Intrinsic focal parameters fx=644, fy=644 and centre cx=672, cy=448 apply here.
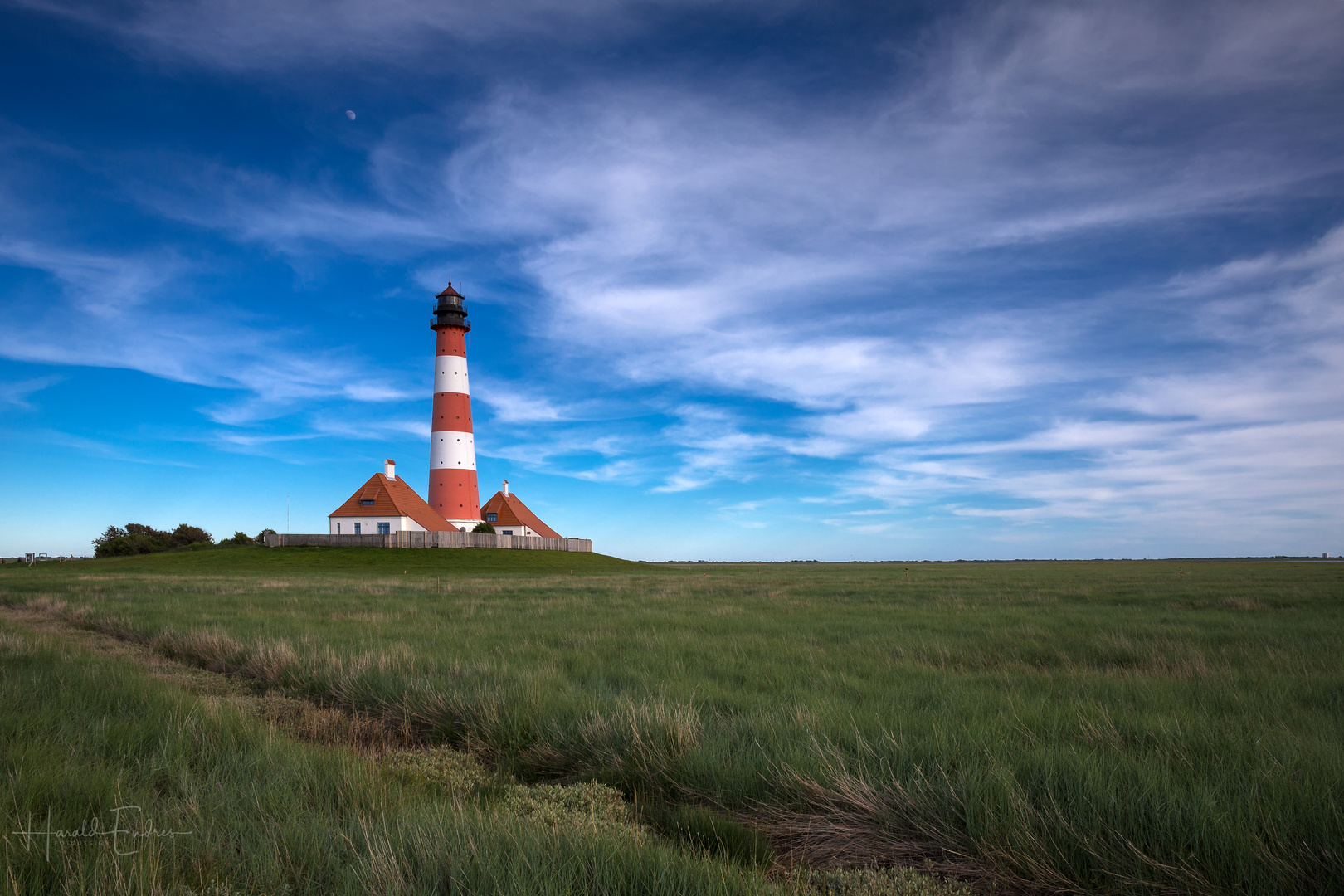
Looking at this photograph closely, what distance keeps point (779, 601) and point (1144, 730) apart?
1645cm

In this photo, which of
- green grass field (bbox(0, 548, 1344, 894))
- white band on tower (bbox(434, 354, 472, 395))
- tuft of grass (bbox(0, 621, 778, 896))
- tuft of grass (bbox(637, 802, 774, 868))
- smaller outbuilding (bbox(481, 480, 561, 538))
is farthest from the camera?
smaller outbuilding (bbox(481, 480, 561, 538))

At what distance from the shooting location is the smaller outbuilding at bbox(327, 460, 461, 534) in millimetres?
60438

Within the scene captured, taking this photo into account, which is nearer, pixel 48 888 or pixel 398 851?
pixel 48 888

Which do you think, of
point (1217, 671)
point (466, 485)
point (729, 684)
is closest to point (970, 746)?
point (729, 684)

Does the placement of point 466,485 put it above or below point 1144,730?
above

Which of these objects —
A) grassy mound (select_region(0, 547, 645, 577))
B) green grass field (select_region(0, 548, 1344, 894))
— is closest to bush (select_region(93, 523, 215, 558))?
grassy mound (select_region(0, 547, 645, 577))

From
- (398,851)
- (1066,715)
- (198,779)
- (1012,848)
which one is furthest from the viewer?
(1066,715)

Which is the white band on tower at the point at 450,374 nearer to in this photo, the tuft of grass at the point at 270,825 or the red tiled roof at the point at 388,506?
the red tiled roof at the point at 388,506

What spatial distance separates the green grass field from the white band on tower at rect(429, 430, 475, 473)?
144 ft

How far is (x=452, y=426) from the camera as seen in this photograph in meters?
59.2

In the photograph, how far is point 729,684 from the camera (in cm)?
798

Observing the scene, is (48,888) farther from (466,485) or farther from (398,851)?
(466,485)

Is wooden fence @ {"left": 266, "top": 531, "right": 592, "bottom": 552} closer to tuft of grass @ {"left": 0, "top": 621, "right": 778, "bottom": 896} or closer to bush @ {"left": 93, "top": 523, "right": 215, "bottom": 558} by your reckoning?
bush @ {"left": 93, "top": 523, "right": 215, "bottom": 558}

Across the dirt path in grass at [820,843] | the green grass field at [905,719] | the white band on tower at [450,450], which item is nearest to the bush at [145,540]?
the white band on tower at [450,450]
